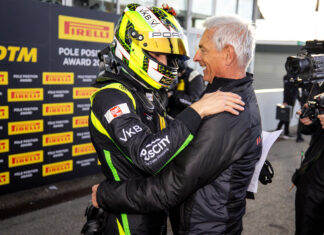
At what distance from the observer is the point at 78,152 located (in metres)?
4.61

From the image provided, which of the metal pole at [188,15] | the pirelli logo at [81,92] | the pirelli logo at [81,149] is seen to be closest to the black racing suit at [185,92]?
the pirelli logo at [81,92]

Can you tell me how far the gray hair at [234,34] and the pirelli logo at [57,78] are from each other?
10.5 ft

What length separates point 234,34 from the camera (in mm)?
1358

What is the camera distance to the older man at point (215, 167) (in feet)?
4.14

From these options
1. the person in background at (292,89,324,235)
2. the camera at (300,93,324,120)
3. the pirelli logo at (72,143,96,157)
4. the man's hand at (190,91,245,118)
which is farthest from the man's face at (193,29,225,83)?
the pirelli logo at (72,143,96,157)

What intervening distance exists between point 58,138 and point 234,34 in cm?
352

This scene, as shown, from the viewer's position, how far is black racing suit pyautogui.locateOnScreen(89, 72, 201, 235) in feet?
4.10

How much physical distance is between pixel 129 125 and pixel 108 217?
547 mm

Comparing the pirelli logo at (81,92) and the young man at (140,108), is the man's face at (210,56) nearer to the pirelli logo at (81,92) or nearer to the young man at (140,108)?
the young man at (140,108)

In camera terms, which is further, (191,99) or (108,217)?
(191,99)

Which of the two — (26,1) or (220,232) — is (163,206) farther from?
(26,1)

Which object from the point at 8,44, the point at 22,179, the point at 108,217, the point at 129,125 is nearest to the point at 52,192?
the point at 22,179

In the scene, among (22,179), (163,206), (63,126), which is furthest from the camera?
(63,126)

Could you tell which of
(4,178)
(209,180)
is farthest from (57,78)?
(209,180)
